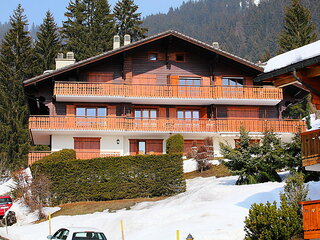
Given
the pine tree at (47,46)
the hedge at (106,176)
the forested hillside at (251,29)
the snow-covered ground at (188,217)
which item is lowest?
the snow-covered ground at (188,217)

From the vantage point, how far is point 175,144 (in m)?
35.1

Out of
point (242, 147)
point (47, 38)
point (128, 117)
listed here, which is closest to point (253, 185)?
point (242, 147)

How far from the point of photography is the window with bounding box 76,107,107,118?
3784 cm

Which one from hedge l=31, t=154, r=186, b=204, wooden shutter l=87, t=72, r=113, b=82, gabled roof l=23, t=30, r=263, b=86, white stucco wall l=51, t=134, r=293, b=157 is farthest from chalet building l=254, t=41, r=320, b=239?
wooden shutter l=87, t=72, r=113, b=82

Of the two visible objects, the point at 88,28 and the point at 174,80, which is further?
the point at 88,28

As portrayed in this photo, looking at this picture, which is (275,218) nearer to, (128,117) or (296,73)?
(296,73)

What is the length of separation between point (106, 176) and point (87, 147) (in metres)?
9.05

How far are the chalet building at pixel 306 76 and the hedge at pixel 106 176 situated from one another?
13.0 meters

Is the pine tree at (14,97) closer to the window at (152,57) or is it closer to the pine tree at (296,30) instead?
the window at (152,57)

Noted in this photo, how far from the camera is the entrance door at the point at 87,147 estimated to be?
122 feet

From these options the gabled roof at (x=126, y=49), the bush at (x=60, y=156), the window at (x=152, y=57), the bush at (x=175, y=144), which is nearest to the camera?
the bush at (x=60, y=156)

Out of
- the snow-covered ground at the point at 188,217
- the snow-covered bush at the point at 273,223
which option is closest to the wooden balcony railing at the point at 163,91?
the snow-covered ground at the point at 188,217

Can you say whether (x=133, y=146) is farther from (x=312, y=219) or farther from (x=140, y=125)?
(x=312, y=219)

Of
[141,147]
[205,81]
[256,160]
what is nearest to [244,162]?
[256,160]
